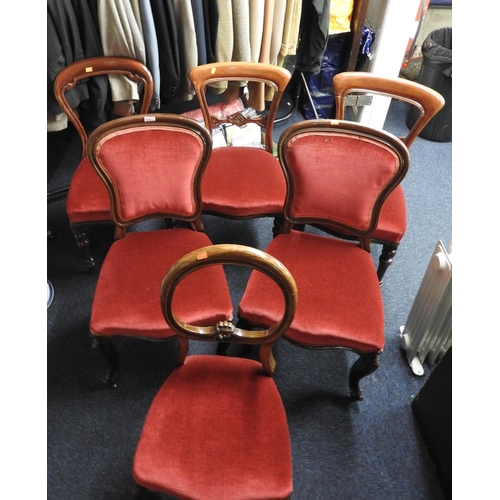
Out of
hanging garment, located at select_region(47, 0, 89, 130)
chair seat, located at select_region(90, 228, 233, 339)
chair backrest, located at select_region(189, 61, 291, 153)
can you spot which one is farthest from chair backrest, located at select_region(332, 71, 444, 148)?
hanging garment, located at select_region(47, 0, 89, 130)

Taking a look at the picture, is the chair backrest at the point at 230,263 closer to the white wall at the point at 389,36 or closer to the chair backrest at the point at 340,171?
the chair backrest at the point at 340,171

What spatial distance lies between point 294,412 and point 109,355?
63cm

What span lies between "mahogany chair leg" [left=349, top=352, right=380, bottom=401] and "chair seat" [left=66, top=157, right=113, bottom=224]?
990mm

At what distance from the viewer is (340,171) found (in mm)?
1217

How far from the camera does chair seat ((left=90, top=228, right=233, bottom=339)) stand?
1135 mm

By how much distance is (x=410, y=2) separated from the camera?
185cm

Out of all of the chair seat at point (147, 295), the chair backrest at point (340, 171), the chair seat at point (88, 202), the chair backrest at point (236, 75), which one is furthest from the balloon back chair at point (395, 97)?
the chair seat at point (88, 202)

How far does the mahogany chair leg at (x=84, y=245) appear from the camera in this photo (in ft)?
5.01

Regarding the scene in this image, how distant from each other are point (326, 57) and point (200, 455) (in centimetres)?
217

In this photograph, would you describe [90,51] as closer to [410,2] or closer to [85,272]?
[85,272]

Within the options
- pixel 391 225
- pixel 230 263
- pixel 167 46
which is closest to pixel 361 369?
pixel 391 225

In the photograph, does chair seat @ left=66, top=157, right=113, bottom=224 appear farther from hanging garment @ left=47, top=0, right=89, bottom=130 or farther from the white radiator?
the white radiator

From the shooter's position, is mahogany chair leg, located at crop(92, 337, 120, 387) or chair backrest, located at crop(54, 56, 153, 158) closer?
mahogany chair leg, located at crop(92, 337, 120, 387)
